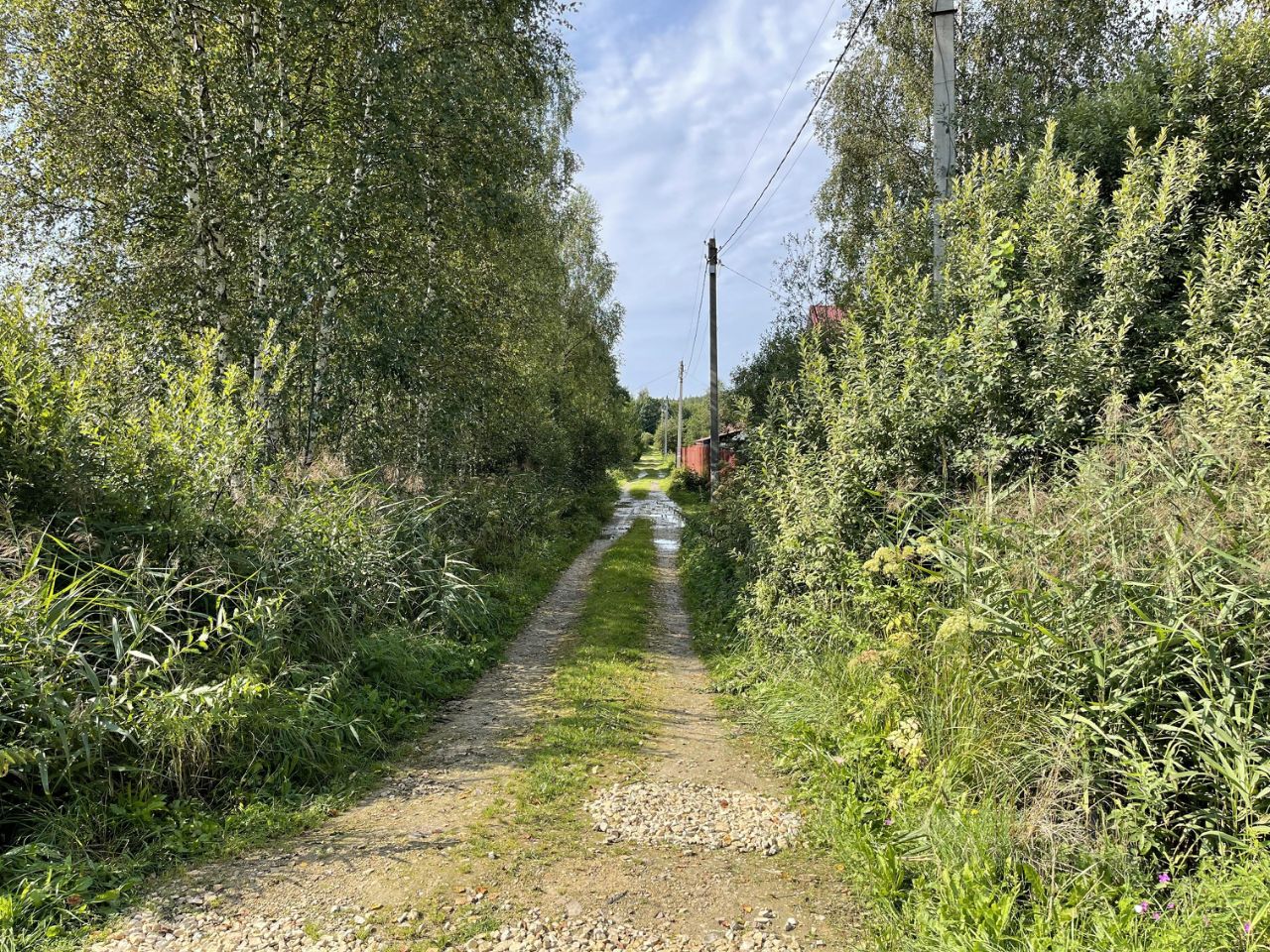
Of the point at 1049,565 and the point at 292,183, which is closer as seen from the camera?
the point at 1049,565

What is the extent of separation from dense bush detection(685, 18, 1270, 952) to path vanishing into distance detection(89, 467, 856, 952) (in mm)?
469

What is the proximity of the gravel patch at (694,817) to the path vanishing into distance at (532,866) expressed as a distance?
0.04 ft

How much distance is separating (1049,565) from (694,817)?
247cm

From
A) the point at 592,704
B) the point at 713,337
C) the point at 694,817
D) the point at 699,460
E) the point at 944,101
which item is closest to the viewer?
the point at 694,817

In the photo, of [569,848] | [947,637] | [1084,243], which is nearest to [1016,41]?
[1084,243]

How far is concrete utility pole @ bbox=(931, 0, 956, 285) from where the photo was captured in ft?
20.0

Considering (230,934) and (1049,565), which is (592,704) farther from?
(1049,565)

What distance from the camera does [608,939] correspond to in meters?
2.75

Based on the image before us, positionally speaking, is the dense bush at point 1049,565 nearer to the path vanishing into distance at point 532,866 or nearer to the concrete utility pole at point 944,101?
the concrete utility pole at point 944,101

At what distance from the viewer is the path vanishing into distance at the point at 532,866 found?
2742mm

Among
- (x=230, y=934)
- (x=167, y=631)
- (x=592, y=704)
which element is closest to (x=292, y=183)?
(x=167, y=631)

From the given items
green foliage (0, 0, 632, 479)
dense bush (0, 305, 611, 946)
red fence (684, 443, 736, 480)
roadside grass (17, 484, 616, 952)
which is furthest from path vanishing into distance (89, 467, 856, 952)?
red fence (684, 443, 736, 480)

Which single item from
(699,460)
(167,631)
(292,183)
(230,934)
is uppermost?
(292,183)

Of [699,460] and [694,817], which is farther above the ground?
[699,460]
